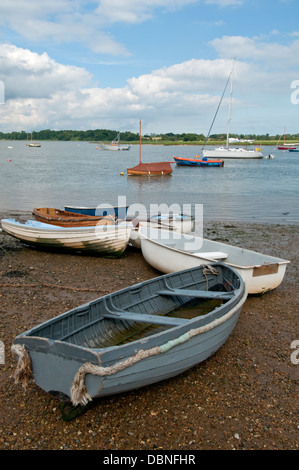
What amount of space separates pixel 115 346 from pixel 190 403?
1422 mm

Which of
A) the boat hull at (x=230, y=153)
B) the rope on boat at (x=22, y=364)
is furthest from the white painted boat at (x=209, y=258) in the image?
the boat hull at (x=230, y=153)

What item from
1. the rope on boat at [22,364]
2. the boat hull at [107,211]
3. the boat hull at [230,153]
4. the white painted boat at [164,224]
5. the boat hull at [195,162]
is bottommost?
the rope on boat at [22,364]

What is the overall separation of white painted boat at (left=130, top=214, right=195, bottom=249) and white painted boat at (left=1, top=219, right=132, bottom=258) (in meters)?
0.63

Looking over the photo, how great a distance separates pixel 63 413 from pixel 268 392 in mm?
2781

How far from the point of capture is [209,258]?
8.05m

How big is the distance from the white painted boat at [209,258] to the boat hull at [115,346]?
131 cm

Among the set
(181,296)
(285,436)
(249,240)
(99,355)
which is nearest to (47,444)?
(99,355)

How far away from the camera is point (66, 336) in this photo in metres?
5.03

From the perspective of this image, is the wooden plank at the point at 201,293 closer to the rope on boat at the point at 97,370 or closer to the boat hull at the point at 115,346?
the boat hull at the point at 115,346

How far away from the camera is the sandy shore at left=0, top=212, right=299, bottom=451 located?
4180 millimetres

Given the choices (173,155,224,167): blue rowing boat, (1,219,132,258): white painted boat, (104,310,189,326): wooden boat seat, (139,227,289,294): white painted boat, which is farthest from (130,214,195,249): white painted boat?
(173,155,224,167): blue rowing boat

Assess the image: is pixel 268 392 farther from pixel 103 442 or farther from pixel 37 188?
pixel 37 188

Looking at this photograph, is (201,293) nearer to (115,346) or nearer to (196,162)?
(115,346)

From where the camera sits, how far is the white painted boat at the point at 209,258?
7.74m
